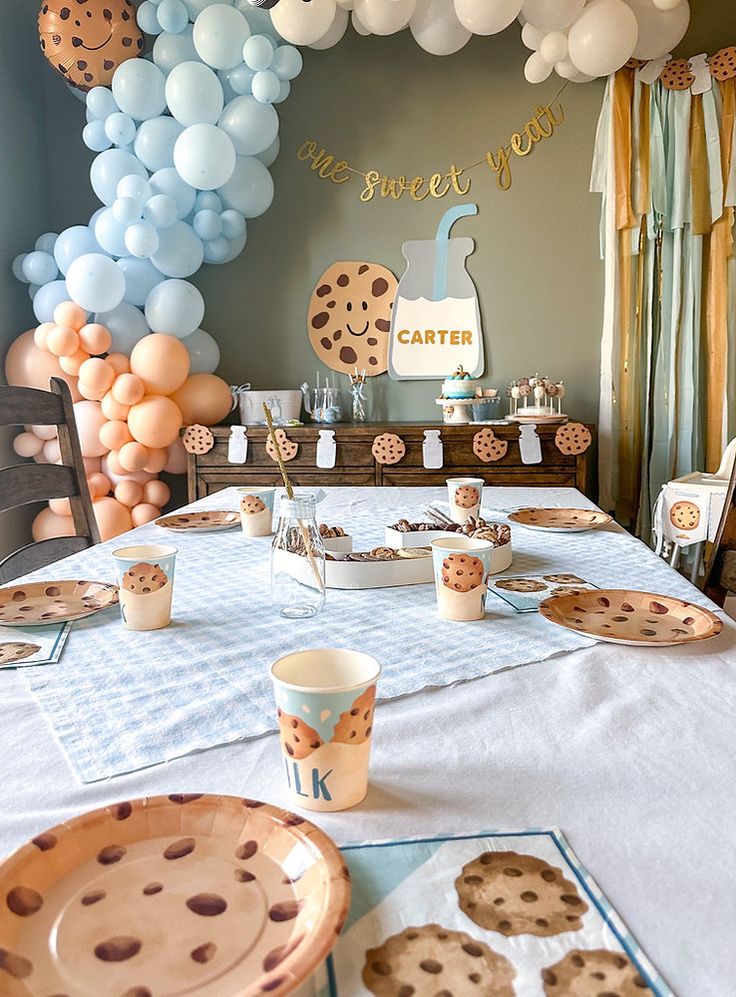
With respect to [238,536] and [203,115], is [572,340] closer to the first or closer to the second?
[203,115]

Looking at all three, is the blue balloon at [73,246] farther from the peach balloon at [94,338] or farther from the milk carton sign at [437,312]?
the milk carton sign at [437,312]

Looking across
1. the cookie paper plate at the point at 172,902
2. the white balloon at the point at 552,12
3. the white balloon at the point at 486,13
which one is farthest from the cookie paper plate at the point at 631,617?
the white balloon at the point at 552,12

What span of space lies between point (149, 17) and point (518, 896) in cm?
337

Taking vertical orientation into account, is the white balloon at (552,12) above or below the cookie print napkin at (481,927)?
above

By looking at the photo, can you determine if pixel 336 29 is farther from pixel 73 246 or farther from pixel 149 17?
pixel 73 246

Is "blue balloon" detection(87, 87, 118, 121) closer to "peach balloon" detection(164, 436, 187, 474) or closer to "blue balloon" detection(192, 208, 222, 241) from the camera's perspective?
"blue balloon" detection(192, 208, 222, 241)

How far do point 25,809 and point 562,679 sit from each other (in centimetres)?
49

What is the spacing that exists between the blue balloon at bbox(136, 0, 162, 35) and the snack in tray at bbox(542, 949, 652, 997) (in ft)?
11.1

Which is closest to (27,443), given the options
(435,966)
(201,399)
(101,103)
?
(201,399)

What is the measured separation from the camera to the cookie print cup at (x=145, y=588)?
2.99 feet

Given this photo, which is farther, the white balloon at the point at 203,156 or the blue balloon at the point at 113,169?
the blue balloon at the point at 113,169

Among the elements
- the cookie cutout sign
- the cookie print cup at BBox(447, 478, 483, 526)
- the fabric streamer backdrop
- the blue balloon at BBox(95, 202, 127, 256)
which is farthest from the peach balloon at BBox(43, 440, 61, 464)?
the fabric streamer backdrop

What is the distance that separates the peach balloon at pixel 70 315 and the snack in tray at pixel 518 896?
2.81 metres

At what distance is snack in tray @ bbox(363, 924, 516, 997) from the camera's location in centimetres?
37
